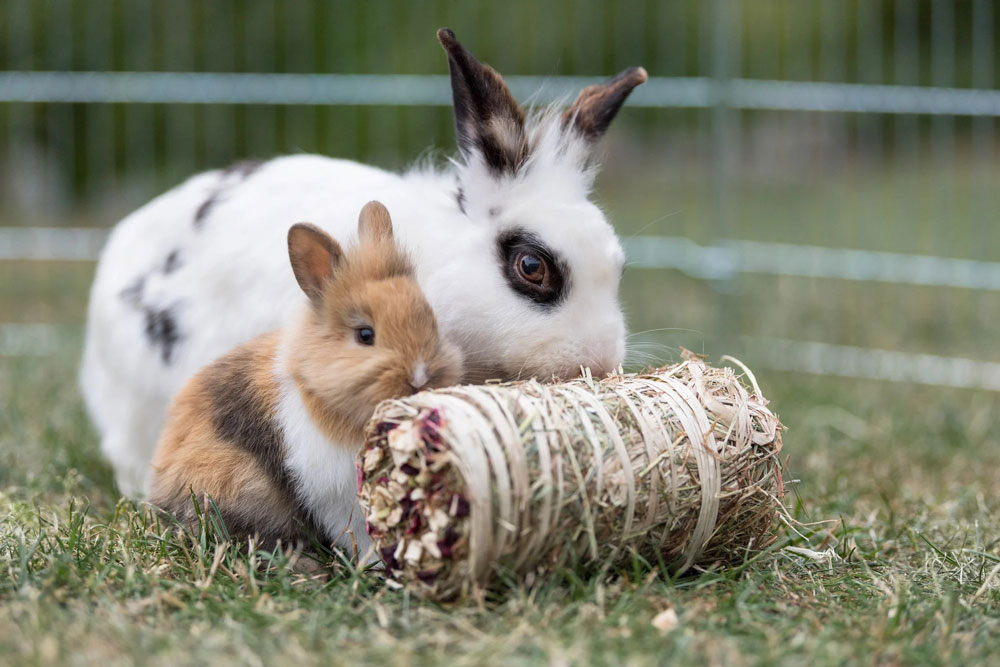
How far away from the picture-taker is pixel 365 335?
9.09 ft

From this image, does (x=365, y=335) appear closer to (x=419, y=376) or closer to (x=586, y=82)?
(x=419, y=376)

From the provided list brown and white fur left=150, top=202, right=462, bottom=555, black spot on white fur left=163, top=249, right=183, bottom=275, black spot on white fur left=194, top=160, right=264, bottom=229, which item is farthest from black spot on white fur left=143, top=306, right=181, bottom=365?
brown and white fur left=150, top=202, right=462, bottom=555

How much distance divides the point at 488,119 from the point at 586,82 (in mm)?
5403

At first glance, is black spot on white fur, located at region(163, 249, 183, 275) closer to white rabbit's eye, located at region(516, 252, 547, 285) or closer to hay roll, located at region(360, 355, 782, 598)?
white rabbit's eye, located at region(516, 252, 547, 285)

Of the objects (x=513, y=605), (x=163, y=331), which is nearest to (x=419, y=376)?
(x=513, y=605)

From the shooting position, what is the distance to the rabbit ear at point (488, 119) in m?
3.33

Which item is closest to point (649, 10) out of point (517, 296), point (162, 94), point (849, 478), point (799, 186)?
point (799, 186)

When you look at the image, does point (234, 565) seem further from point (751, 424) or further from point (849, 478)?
point (849, 478)

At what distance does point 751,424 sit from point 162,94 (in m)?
5.49

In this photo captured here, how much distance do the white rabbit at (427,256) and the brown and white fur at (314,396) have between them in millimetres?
283

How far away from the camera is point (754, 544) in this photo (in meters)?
3.04

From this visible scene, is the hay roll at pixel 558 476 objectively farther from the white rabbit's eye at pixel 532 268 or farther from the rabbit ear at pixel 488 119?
the rabbit ear at pixel 488 119

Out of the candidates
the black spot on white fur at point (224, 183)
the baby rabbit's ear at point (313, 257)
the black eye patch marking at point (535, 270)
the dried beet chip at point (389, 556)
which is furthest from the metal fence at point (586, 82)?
the dried beet chip at point (389, 556)

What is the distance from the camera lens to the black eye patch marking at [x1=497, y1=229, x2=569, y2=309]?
314 centimetres
